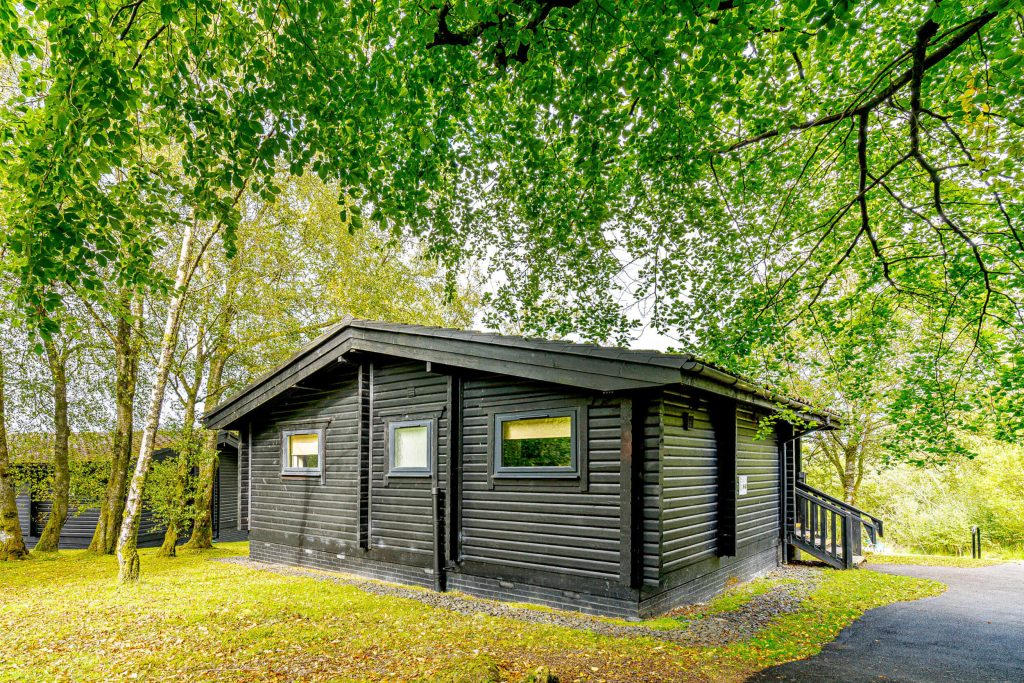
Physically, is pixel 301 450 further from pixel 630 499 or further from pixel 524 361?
pixel 630 499

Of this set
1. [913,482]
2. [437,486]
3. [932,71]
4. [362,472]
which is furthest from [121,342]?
[913,482]

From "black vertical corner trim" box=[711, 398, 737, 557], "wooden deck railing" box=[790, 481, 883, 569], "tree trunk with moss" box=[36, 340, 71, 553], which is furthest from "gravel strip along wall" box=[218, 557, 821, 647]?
"tree trunk with moss" box=[36, 340, 71, 553]

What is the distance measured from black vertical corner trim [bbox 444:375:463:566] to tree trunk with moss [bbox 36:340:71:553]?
1065cm

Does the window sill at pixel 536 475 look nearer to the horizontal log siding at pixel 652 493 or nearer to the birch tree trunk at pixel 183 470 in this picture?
the horizontal log siding at pixel 652 493

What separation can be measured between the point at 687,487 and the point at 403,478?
4.45 meters

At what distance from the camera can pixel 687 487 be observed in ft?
25.2

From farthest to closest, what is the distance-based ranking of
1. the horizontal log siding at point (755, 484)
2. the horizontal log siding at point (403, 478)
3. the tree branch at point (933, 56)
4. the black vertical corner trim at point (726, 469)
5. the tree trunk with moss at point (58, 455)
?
the tree trunk with moss at point (58, 455), the horizontal log siding at point (755, 484), the horizontal log siding at point (403, 478), the black vertical corner trim at point (726, 469), the tree branch at point (933, 56)

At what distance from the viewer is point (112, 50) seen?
509 centimetres

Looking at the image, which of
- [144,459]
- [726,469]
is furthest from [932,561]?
[144,459]

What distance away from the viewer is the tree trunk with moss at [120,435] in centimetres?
1341

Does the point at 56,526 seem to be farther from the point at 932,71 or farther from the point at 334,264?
the point at 932,71

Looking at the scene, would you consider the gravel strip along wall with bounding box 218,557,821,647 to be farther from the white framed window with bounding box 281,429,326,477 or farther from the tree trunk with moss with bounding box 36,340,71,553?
the tree trunk with moss with bounding box 36,340,71,553

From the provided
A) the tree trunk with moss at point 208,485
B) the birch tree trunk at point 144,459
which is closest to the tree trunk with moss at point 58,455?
Answer: the tree trunk with moss at point 208,485

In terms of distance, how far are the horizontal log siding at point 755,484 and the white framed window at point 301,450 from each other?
7.49m
